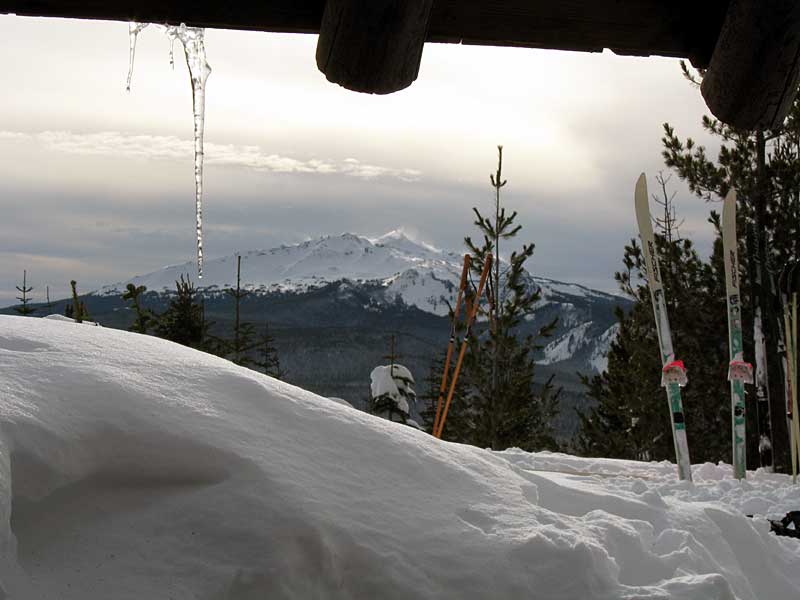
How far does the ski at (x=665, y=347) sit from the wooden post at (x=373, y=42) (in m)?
5.78

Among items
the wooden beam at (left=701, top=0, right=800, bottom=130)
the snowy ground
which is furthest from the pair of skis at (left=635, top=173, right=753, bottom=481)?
the wooden beam at (left=701, top=0, right=800, bottom=130)

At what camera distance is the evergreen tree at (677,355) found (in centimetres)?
1408

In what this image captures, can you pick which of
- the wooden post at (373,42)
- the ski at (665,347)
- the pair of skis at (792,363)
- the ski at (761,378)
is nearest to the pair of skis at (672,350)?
the ski at (665,347)

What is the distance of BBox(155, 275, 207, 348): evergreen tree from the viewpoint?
15.3m

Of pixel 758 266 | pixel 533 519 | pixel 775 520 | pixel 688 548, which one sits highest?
pixel 758 266

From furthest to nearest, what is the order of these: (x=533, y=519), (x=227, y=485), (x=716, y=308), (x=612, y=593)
Answer: 1. (x=716, y=308)
2. (x=533, y=519)
3. (x=612, y=593)
4. (x=227, y=485)

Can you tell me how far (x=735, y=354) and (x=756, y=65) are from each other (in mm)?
6243

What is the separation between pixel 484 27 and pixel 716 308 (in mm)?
12927

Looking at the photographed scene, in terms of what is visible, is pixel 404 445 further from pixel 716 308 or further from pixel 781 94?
pixel 716 308

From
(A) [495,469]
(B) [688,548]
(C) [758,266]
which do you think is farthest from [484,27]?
(C) [758,266]

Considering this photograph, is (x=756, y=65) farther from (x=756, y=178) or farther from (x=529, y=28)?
(x=756, y=178)

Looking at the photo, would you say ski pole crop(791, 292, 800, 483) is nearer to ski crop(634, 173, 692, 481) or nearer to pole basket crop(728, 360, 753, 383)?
pole basket crop(728, 360, 753, 383)

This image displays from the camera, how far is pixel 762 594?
409 centimetres

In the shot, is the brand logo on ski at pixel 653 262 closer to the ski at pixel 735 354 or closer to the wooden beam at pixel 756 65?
the ski at pixel 735 354
